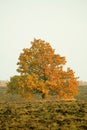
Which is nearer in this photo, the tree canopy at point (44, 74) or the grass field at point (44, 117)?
the grass field at point (44, 117)

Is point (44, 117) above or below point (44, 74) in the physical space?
below

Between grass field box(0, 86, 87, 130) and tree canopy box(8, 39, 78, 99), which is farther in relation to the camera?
tree canopy box(8, 39, 78, 99)

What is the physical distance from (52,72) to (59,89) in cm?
303

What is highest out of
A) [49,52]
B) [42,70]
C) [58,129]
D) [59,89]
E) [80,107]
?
[49,52]

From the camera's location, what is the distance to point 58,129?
2173 cm

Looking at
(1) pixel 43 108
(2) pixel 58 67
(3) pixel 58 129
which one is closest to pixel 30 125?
(3) pixel 58 129

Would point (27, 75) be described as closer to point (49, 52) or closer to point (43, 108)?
point (49, 52)

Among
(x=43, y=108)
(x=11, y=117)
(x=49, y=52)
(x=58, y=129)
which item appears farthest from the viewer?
(x=49, y=52)

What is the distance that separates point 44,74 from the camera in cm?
5009

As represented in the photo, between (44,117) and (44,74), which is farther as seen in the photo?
(44,74)

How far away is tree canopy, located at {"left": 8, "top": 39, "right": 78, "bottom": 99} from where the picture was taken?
158ft

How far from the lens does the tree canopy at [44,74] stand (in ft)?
158

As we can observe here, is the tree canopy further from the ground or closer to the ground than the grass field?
further from the ground

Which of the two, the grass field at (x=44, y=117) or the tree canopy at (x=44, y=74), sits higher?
the tree canopy at (x=44, y=74)
